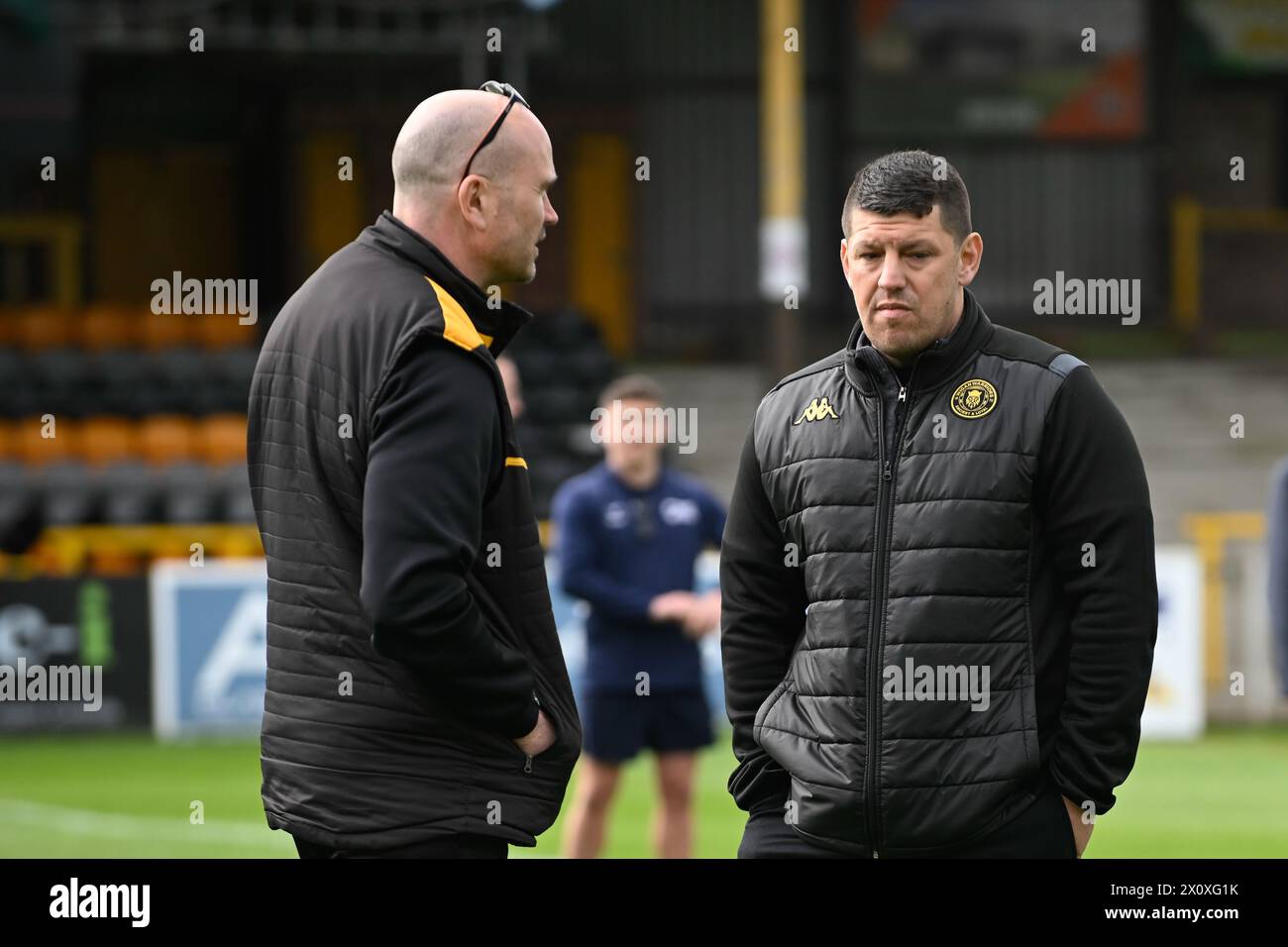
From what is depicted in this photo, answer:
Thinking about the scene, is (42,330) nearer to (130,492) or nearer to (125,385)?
(125,385)

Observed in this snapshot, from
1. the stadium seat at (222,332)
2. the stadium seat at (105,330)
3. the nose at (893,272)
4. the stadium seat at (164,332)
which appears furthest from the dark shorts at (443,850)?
the stadium seat at (105,330)

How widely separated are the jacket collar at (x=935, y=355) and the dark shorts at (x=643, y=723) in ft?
12.4

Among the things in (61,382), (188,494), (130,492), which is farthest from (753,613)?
(61,382)

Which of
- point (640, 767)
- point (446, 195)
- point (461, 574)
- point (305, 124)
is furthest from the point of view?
point (305, 124)

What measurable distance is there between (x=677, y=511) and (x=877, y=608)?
13.9 ft

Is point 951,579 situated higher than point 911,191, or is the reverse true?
point 911,191

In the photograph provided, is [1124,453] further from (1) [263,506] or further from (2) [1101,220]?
(2) [1101,220]

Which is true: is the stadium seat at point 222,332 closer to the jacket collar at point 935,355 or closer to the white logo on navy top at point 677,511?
the white logo on navy top at point 677,511

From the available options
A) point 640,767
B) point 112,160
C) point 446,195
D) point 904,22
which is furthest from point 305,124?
point 446,195

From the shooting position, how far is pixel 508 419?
3086 millimetres

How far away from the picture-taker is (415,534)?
2875 mm

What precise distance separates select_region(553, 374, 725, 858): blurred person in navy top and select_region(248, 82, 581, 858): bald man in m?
3.87

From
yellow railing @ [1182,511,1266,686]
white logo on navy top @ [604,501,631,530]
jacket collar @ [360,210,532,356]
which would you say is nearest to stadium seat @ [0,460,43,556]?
white logo on navy top @ [604,501,631,530]

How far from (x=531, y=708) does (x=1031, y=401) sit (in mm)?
1043
